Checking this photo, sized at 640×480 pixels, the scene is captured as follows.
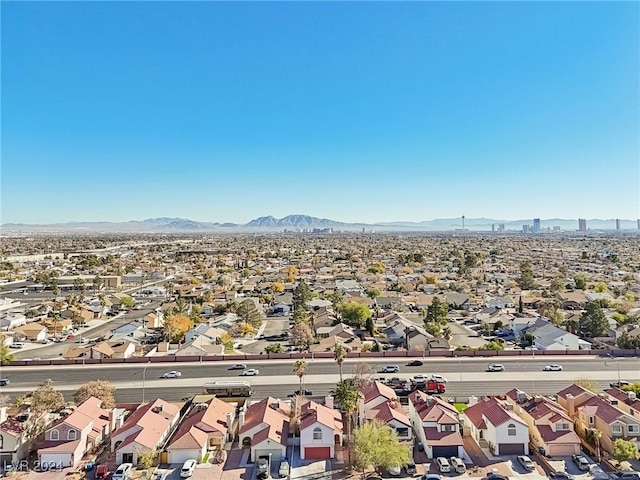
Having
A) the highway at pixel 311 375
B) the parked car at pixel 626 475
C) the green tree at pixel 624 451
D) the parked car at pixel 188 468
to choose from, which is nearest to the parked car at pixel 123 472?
the parked car at pixel 188 468

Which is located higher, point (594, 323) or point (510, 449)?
point (594, 323)

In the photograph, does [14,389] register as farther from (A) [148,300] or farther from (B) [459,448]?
(A) [148,300]

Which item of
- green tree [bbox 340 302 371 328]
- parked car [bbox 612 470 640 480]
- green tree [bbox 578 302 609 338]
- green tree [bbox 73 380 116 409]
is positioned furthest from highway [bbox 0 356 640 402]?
green tree [bbox 340 302 371 328]

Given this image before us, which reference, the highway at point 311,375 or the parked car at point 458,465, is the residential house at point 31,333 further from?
the parked car at point 458,465

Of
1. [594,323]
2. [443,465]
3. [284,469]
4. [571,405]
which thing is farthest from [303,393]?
[594,323]

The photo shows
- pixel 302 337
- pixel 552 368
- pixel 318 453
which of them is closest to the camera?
pixel 318 453

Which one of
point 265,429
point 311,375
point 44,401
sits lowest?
point 311,375

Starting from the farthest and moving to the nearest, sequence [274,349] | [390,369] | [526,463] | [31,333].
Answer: [31,333]
[274,349]
[390,369]
[526,463]

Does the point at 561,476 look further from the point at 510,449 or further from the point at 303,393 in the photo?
the point at 303,393
